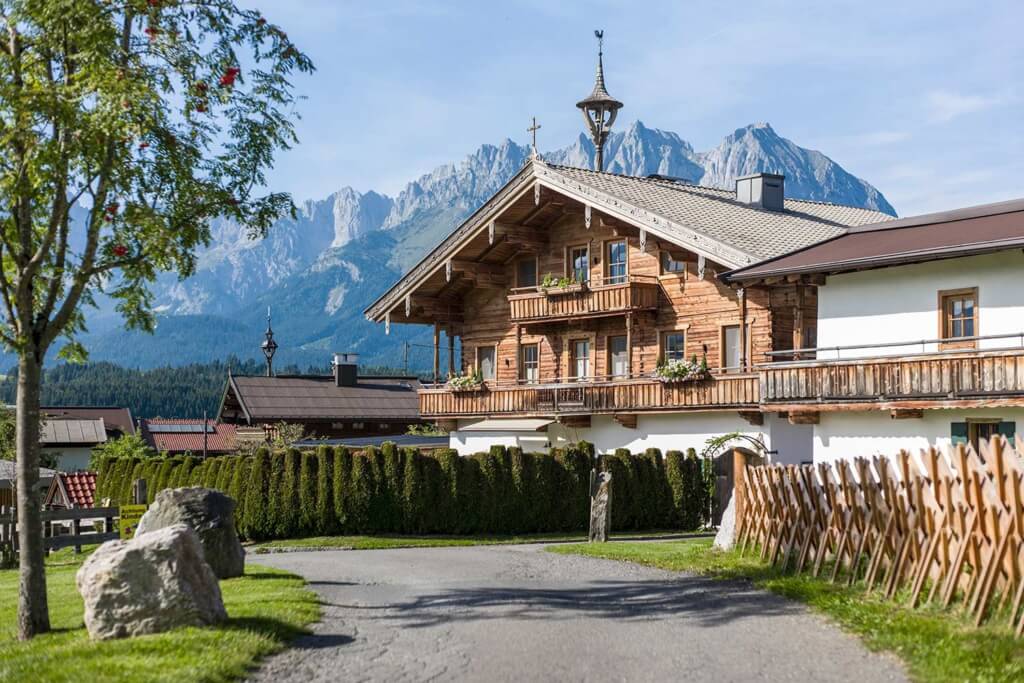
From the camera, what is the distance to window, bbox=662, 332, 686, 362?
128 feet

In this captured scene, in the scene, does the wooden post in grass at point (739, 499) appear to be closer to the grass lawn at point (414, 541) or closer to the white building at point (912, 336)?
the white building at point (912, 336)

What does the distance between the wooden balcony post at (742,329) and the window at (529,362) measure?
9665 millimetres

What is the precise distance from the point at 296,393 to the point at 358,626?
168 ft

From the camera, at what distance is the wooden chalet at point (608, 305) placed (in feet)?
119

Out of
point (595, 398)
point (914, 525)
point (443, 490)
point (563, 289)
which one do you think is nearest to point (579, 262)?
point (563, 289)

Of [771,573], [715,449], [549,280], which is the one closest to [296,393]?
[549,280]

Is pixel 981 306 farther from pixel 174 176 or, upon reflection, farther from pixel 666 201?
pixel 174 176

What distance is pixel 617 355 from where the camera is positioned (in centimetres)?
4150

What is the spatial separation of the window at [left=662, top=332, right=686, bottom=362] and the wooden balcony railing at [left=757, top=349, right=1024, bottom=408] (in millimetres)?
6831

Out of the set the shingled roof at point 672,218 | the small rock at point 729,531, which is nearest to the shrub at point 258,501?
the shingled roof at point 672,218

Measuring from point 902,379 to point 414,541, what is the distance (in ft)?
37.5

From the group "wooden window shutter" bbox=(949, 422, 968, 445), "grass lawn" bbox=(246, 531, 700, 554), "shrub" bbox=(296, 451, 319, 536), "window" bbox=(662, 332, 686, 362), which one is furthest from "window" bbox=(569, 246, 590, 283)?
"wooden window shutter" bbox=(949, 422, 968, 445)

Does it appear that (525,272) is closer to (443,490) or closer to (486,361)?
(486,361)

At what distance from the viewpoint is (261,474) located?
100 feet
